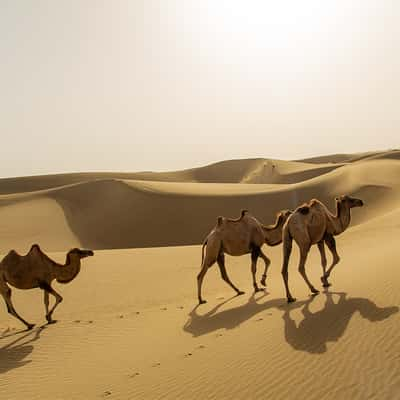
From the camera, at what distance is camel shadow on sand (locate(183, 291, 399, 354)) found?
5761 millimetres

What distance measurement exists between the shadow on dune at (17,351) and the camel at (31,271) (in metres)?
0.58

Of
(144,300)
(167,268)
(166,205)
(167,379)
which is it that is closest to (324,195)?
(166,205)

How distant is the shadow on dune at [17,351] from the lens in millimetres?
7543

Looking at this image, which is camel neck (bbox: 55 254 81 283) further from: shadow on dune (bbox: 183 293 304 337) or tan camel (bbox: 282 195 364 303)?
tan camel (bbox: 282 195 364 303)

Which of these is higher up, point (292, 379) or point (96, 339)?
point (292, 379)

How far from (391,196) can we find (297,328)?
2520cm

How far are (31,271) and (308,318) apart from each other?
5.91 meters

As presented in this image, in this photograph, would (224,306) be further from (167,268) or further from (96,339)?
(167,268)

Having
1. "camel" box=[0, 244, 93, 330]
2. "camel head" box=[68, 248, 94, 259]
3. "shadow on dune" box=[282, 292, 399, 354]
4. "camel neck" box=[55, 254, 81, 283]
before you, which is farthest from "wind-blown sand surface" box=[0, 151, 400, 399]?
"camel head" box=[68, 248, 94, 259]

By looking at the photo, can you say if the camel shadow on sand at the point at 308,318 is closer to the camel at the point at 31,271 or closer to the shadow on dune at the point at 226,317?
the shadow on dune at the point at 226,317

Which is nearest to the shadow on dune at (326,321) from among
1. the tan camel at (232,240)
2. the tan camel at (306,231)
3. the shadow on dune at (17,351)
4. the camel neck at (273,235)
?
the tan camel at (306,231)

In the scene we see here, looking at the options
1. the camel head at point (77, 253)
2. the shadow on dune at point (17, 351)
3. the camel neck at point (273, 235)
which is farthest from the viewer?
the camel neck at point (273, 235)

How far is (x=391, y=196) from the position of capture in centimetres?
2891

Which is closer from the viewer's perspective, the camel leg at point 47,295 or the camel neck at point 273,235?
the camel leg at point 47,295
